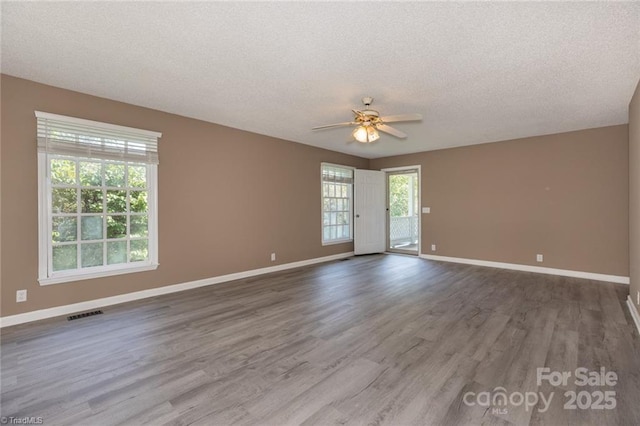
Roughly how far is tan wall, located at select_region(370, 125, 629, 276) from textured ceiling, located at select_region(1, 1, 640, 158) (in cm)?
99

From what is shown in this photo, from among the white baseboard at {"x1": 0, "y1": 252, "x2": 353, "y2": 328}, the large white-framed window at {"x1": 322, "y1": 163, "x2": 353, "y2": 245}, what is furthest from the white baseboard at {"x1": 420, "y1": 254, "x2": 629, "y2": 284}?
the white baseboard at {"x1": 0, "y1": 252, "x2": 353, "y2": 328}

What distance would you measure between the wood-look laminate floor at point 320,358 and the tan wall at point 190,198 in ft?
1.41

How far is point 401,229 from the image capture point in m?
9.46

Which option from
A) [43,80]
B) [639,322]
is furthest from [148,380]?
[639,322]

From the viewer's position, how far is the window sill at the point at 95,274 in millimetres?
3174

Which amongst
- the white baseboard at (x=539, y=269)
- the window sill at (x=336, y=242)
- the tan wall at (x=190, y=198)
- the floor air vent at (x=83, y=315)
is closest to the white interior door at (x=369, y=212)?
the window sill at (x=336, y=242)

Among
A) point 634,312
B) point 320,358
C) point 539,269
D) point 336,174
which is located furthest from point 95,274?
point 539,269

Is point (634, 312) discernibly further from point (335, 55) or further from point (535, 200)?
point (335, 55)

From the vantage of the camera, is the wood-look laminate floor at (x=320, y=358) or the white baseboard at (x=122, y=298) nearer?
the wood-look laminate floor at (x=320, y=358)

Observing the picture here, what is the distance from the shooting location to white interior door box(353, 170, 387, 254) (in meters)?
6.99

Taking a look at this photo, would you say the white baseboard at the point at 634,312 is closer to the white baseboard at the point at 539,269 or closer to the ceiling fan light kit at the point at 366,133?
the white baseboard at the point at 539,269

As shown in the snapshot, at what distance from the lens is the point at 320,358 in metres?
2.33

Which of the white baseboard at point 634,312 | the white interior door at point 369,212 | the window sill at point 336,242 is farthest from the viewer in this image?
the white interior door at point 369,212

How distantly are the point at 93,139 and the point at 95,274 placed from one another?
1.61m
